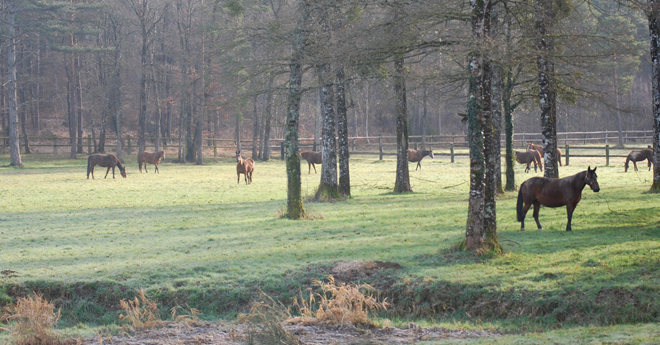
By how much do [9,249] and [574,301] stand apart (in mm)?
10010

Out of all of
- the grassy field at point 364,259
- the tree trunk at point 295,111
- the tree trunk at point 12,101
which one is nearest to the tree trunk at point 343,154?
the grassy field at point 364,259

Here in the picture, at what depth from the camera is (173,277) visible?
8.83m

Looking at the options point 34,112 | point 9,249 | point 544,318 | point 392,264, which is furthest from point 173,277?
point 34,112

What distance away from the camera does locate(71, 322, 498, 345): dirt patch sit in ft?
21.3

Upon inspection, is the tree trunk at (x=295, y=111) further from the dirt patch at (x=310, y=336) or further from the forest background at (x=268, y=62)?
the dirt patch at (x=310, y=336)

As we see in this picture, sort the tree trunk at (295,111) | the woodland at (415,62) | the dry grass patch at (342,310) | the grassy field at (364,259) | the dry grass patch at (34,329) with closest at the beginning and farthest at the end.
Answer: the dry grass patch at (34,329) < the dry grass patch at (342,310) < the grassy field at (364,259) < the woodland at (415,62) < the tree trunk at (295,111)

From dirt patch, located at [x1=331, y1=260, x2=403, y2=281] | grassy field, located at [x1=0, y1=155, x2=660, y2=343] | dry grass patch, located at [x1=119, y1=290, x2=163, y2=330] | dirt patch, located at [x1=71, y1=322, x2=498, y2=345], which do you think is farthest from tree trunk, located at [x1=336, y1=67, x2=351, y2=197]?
dirt patch, located at [x1=71, y1=322, x2=498, y2=345]

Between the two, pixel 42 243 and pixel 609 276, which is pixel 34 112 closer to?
pixel 42 243

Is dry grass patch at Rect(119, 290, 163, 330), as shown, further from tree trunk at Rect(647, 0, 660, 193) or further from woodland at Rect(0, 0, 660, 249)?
tree trunk at Rect(647, 0, 660, 193)

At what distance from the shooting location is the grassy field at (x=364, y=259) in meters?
7.29

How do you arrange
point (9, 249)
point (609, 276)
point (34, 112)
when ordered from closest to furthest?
point (609, 276) < point (9, 249) < point (34, 112)

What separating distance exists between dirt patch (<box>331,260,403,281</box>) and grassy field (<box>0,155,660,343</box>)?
0.14m

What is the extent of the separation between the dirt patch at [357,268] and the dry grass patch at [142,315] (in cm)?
265

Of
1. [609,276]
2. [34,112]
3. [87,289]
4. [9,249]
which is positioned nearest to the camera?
[609,276]
